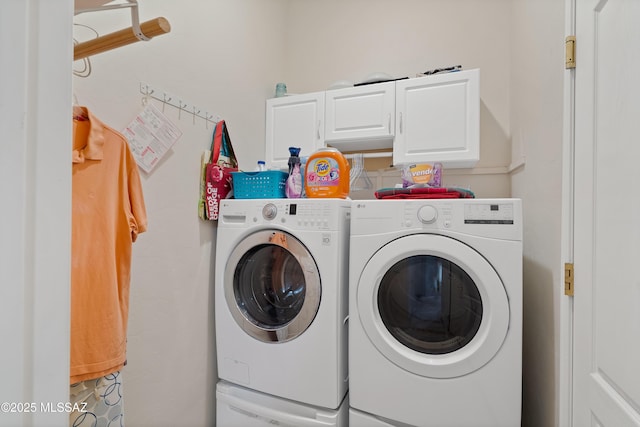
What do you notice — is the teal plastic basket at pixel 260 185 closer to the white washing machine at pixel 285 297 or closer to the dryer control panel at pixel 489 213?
the white washing machine at pixel 285 297

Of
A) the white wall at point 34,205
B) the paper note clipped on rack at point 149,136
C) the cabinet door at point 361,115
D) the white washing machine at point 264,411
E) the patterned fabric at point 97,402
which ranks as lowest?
the white washing machine at point 264,411

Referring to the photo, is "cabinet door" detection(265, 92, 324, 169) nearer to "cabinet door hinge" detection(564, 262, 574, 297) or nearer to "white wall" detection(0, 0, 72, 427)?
"cabinet door hinge" detection(564, 262, 574, 297)

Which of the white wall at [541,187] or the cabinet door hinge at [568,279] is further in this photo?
the white wall at [541,187]

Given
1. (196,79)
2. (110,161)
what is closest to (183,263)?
(110,161)

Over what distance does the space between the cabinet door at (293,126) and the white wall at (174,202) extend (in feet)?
1.05

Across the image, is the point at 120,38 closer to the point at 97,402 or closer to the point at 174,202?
the point at 174,202

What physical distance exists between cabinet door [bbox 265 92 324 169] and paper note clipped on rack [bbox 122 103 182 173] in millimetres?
808

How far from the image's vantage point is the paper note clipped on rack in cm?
115

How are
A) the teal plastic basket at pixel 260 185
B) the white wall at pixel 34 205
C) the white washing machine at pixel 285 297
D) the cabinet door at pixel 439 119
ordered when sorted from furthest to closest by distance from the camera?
the cabinet door at pixel 439 119 → the teal plastic basket at pixel 260 185 → the white washing machine at pixel 285 297 → the white wall at pixel 34 205

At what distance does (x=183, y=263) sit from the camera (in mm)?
1355

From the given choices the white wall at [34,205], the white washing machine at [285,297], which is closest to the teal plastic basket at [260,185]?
the white washing machine at [285,297]

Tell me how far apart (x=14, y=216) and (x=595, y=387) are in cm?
131

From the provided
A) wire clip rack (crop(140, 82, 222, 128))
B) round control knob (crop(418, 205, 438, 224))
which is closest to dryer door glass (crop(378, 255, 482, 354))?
round control knob (crop(418, 205, 438, 224))

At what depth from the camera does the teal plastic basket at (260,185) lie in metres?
1.50
